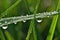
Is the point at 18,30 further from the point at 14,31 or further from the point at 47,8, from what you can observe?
the point at 47,8

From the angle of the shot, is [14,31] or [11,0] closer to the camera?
[14,31]

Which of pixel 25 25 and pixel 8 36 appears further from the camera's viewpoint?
pixel 25 25

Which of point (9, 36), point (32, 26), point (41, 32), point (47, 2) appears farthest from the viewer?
point (47, 2)

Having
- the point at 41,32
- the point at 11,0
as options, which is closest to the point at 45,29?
the point at 41,32

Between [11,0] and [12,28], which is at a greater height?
[11,0]

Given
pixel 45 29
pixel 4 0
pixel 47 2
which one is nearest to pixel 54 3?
pixel 47 2

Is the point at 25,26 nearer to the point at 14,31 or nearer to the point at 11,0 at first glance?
the point at 14,31

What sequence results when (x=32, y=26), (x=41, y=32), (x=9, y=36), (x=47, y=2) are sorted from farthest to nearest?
(x=47, y=2), (x=41, y=32), (x=9, y=36), (x=32, y=26)

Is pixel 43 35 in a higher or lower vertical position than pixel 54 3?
lower

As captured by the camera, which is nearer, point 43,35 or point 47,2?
point 43,35
